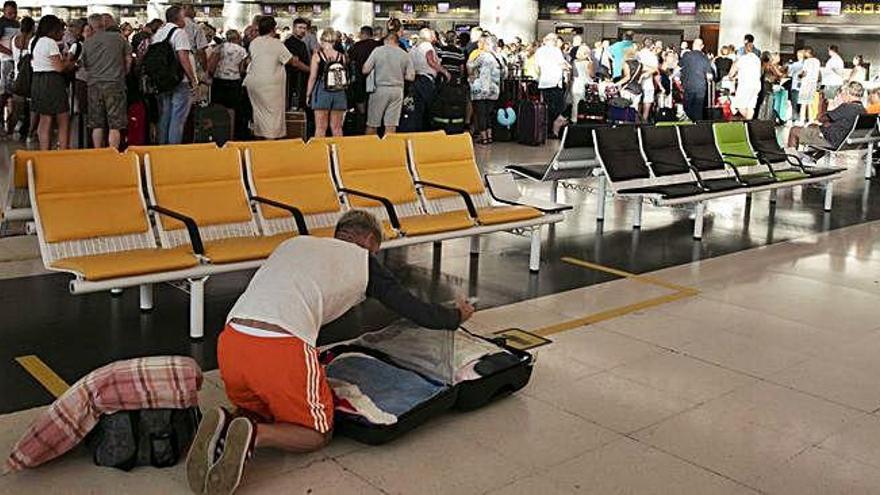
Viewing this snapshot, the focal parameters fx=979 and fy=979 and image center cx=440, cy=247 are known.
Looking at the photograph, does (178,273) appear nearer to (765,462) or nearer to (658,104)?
(765,462)

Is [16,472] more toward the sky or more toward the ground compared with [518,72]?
more toward the ground

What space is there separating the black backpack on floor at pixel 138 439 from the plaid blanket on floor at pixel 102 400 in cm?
4

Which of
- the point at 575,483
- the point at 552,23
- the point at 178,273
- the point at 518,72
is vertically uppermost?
the point at 552,23

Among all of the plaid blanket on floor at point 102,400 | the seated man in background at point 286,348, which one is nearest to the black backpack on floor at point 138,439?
the plaid blanket on floor at point 102,400

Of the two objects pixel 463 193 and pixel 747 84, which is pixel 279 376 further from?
pixel 747 84

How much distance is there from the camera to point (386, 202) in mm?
6797

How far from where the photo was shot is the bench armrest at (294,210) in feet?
20.4

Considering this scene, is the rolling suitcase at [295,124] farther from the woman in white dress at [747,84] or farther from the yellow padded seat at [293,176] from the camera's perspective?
the woman in white dress at [747,84]

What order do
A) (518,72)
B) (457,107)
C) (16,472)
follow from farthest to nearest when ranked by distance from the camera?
(518,72) → (457,107) → (16,472)

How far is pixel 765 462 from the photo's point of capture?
4.23m

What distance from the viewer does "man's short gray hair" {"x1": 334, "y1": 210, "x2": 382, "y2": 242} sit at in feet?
14.1

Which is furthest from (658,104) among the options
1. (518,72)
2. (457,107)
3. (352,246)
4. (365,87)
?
(352,246)

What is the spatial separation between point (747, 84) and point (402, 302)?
1614 centimetres

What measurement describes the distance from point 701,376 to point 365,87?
335 inches
